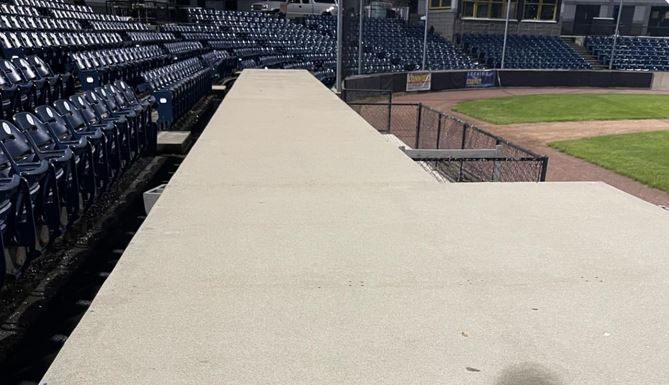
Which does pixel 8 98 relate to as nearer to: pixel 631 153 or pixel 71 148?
pixel 71 148

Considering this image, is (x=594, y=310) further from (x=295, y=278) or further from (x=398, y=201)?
(x=398, y=201)

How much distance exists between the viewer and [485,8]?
1609 inches

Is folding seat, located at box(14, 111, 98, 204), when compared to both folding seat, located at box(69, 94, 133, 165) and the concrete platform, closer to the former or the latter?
folding seat, located at box(69, 94, 133, 165)

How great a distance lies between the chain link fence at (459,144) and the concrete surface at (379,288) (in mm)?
2764

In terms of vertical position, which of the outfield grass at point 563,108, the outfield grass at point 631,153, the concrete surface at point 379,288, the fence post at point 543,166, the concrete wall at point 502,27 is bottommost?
the outfield grass at point 563,108

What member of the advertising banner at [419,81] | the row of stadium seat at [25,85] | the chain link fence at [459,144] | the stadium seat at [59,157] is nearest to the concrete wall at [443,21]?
the advertising banner at [419,81]

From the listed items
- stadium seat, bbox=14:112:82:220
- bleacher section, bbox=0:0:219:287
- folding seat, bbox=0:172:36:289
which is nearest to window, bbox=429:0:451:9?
bleacher section, bbox=0:0:219:287

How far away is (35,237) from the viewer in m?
4.47

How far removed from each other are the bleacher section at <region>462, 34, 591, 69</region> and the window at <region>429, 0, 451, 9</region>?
9.24ft

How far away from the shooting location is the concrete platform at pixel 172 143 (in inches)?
390

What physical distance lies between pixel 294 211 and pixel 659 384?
8.43 ft

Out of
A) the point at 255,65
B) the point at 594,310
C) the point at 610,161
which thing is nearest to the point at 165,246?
the point at 594,310

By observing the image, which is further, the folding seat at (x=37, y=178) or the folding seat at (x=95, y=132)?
the folding seat at (x=95, y=132)

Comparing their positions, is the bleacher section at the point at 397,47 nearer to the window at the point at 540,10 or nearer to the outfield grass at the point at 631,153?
the window at the point at 540,10
